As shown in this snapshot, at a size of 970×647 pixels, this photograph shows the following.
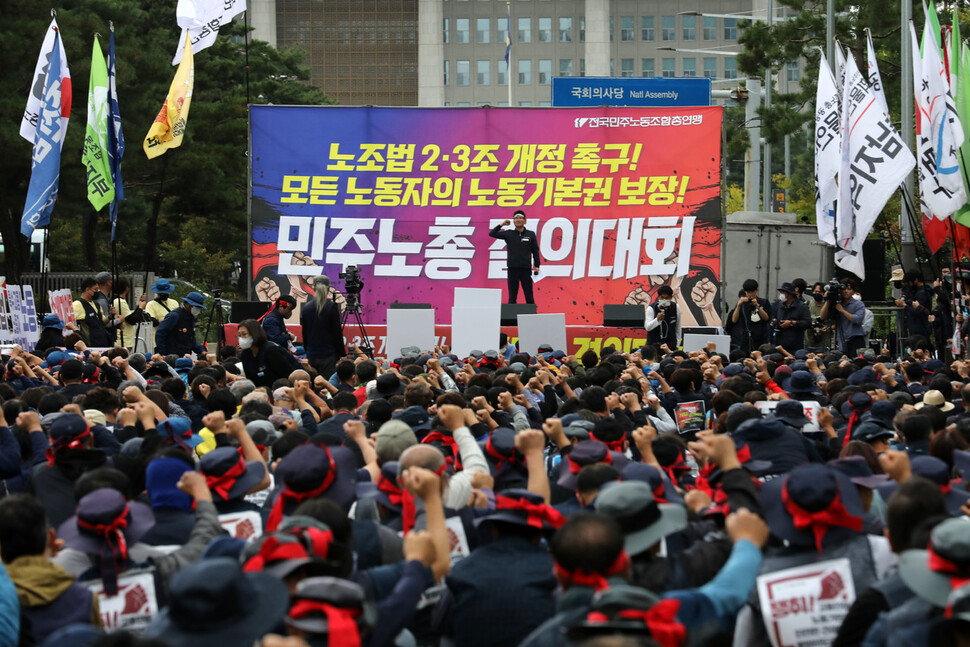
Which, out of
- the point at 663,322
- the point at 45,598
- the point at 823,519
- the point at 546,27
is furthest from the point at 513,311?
the point at 546,27

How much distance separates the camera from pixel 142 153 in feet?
91.9

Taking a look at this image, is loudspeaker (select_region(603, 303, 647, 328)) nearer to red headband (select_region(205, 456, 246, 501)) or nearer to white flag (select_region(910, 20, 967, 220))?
white flag (select_region(910, 20, 967, 220))

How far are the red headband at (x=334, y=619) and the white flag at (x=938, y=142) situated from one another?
11.0 meters

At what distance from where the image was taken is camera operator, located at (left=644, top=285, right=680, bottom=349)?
1599cm

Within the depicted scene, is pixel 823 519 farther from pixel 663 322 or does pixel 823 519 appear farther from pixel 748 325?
pixel 748 325

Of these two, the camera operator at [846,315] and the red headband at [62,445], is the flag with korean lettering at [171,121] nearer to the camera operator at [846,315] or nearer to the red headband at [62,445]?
the camera operator at [846,315]

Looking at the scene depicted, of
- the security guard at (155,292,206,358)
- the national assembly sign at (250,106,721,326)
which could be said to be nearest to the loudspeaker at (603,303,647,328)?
the national assembly sign at (250,106,721,326)

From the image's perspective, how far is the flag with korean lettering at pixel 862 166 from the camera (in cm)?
1352

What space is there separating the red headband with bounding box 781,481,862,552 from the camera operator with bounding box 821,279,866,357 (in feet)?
37.5

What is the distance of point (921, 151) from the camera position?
13289mm

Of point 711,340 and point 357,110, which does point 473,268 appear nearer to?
point 357,110

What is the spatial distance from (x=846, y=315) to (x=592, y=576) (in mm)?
12297

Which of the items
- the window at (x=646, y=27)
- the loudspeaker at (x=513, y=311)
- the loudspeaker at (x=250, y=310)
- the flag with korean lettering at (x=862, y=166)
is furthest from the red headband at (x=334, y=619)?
the window at (x=646, y=27)

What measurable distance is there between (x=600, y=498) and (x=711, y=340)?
10513 mm
